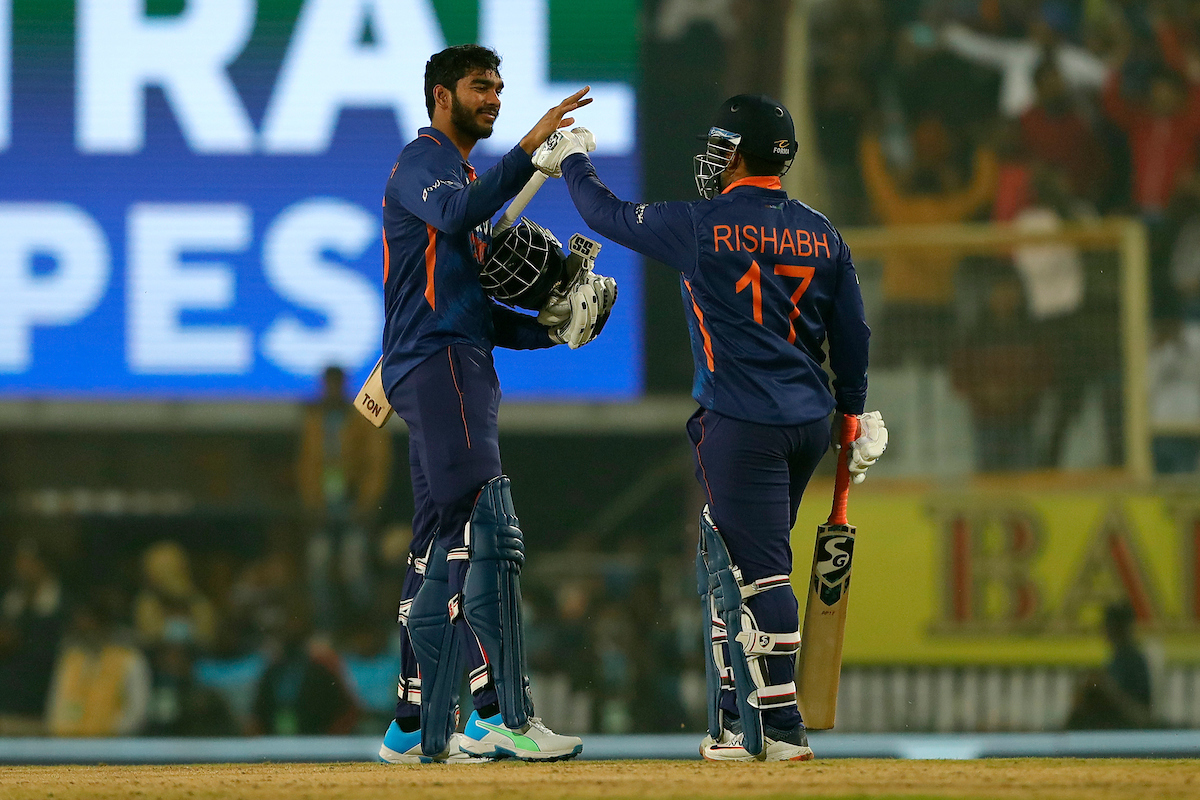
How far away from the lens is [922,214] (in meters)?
11.5

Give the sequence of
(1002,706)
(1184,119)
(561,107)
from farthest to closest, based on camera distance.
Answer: (1184,119)
(1002,706)
(561,107)

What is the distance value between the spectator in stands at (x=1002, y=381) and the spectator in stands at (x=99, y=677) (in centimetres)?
621

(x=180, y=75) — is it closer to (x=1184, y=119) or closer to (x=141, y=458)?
(x=141, y=458)

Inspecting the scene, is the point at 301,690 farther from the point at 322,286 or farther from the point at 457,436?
the point at 457,436

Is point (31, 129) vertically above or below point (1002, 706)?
above

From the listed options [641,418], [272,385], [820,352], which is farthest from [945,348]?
[820,352]

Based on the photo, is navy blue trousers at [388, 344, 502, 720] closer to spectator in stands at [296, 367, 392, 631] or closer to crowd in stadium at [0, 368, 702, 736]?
crowd in stadium at [0, 368, 702, 736]

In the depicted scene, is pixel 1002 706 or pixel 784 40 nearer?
pixel 1002 706

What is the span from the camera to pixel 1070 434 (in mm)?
11078

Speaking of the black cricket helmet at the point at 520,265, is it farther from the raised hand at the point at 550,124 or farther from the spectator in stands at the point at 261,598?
the spectator in stands at the point at 261,598

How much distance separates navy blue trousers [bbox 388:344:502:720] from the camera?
186 inches

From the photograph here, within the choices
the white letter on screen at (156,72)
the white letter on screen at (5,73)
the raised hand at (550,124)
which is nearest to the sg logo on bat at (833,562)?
the raised hand at (550,124)

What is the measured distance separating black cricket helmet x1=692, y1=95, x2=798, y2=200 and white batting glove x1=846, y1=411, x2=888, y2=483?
2.76 feet

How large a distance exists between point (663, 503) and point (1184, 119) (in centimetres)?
481
